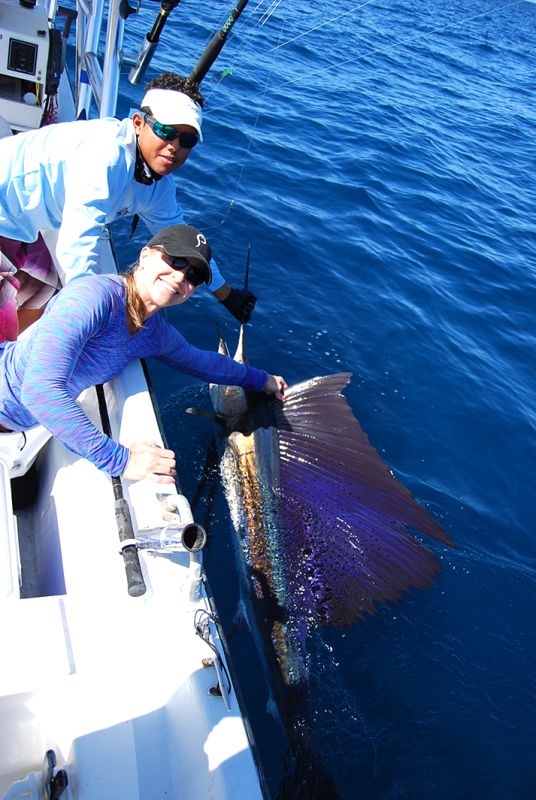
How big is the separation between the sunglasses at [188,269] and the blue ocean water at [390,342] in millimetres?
1431

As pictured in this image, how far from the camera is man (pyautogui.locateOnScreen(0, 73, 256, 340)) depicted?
6.28 ft

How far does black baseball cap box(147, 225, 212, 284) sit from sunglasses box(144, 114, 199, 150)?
603 mm

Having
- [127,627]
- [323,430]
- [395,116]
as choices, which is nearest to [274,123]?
[395,116]

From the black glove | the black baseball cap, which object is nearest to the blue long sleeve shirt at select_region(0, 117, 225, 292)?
the black baseball cap

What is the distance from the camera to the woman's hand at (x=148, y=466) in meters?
1.69

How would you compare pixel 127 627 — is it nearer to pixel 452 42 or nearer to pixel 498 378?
pixel 498 378

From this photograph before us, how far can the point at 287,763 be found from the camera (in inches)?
79.0

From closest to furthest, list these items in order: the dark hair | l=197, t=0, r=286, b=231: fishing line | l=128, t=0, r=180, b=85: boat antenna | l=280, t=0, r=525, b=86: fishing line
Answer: the dark hair → l=128, t=0, r=180, b=85: boat antenna → l=197, t=0, r=286, b=231: fishing line → l=280, t=0, r=525, b=86: fishing line

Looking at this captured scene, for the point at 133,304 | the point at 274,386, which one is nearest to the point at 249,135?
the point at 274,386

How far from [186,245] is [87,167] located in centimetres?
62

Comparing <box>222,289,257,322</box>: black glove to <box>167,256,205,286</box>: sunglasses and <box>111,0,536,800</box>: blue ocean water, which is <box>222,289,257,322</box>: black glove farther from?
<box>167,256,205,286</box>: sunglasses

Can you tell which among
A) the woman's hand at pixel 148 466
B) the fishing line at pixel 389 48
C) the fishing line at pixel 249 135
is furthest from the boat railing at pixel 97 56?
the fishing line at pixel 389 48

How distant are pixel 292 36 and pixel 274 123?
3.85 metres

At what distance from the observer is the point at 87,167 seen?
193 cm
